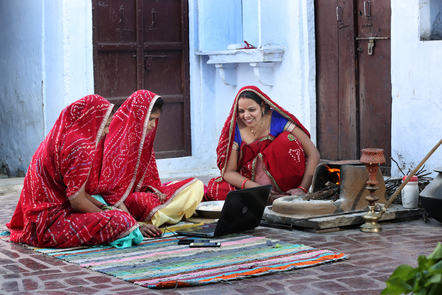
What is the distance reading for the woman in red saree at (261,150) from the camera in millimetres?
7296

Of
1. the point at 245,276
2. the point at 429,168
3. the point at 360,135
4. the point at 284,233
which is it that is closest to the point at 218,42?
the point at 360,135

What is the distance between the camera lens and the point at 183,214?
22.3ft

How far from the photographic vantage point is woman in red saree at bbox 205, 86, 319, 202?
7296 mm

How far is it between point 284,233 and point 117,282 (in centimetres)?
176

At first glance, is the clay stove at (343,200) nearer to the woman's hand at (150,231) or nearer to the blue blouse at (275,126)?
the blue blouse at (275,126)

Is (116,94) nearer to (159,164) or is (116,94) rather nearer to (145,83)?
(145,83)

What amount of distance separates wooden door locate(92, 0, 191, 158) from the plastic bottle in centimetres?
407

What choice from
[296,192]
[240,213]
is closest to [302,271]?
[240,213]

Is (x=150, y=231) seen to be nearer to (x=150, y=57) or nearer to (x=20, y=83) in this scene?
(x=150, y=57)

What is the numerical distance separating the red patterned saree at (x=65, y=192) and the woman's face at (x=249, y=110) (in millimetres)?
1747

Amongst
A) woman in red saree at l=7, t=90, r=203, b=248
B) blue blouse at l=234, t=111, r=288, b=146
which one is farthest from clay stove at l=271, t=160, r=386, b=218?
woman in red saree at l=7, t=90, r=203, b=248

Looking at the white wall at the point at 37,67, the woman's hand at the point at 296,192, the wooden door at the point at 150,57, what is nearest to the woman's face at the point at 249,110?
the woman's hand at the point at 296,192

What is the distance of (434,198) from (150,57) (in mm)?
4705

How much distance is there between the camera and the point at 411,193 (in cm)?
664
